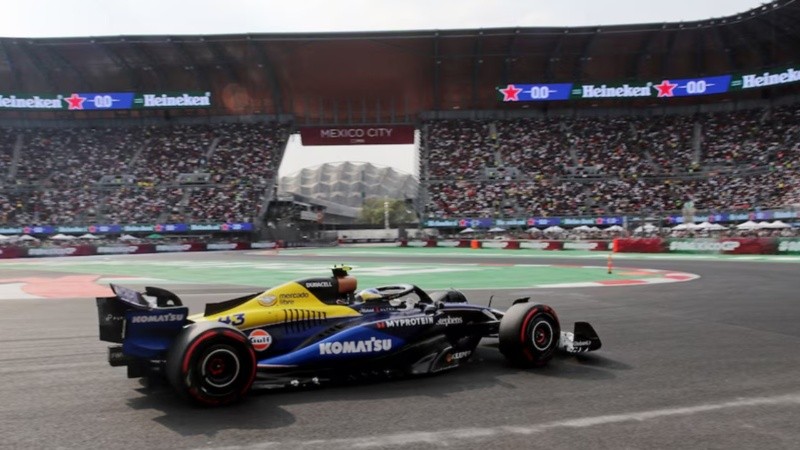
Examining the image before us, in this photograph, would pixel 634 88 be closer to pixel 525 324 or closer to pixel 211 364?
pixel 525 324

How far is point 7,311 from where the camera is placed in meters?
11.1

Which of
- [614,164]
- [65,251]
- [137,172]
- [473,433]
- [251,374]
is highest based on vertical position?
[137,172]

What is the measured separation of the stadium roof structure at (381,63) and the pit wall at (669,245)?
1706cm

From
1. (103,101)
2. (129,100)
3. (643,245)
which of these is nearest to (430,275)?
(643,245)

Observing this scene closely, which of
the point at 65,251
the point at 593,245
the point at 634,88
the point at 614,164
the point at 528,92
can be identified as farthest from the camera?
the point at 528,92

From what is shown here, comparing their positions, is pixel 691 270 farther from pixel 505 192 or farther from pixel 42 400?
pixel 505 192

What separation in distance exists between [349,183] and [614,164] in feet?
310

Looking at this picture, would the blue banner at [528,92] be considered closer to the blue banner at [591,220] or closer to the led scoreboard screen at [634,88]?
the led scoreboard screen at [634,88]

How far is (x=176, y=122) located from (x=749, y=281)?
165 ft

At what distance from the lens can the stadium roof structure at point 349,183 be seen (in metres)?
137

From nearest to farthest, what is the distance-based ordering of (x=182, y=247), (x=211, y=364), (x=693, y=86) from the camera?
(x=211, y=364) < (x=182, y=247) < (x=693, y=86)

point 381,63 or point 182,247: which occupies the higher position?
point 381,63

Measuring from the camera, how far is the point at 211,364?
4984mm

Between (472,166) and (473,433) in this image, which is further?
(472,166)
